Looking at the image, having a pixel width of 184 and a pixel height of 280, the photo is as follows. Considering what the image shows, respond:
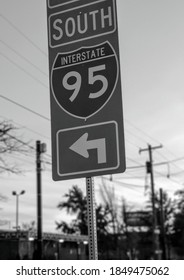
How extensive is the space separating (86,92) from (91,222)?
85 cm

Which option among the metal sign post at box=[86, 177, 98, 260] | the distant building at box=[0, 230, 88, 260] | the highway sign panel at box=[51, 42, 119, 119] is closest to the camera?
the metal sign post at box=[86, 177, 98, 260]

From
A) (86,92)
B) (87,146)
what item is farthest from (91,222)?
(86,92)

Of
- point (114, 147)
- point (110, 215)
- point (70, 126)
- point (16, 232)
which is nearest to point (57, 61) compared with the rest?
point (70, 126)

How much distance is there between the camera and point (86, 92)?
10.5 feet

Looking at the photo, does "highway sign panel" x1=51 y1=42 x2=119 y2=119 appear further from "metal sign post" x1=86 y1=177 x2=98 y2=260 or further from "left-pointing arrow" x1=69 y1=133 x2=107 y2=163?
"metal sign post" x1=86 y1=177 x2=98 y2=260

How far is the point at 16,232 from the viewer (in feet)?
133

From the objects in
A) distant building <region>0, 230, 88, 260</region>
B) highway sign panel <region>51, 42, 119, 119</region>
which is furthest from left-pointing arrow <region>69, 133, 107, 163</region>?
distant building <region>0, 230, 88, 260</region>

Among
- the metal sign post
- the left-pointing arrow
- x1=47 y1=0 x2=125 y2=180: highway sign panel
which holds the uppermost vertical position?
x1=47 y1=0 x2=125 y2=180: highway sign panel

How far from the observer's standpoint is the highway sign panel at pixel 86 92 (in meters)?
3.11

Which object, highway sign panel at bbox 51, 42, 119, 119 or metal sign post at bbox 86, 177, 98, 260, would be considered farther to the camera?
highway sign panel at bbox 51, 42, 119, 119

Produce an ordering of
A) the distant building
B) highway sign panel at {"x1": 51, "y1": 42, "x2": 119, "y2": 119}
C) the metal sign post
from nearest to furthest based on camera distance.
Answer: the metal sign post, highway sign panel at {"x1": 51, "y1": 42, "x2": 119, "y2": 119}, the distant building

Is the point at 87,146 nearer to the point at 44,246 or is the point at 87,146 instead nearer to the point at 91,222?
the point at 91,222

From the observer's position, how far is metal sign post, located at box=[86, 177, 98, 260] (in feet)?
9.88

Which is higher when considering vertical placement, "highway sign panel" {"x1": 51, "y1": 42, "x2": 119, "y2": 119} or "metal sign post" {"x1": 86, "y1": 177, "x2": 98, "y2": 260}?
"highway sign panel" {"x1": 51, "y1": 42, "x2": 119, "y2": 119}
